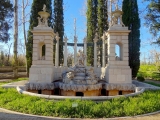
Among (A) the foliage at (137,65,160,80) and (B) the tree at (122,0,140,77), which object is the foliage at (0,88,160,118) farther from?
(A) the foliage at (137,65,160,80)

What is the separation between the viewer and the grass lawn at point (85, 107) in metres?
6.07

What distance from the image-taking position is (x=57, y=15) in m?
21.1

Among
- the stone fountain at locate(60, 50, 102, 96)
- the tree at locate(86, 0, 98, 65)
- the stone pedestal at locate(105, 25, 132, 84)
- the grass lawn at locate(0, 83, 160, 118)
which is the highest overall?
the tree at locate(86, 0, 98, 65)

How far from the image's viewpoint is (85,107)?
635cm

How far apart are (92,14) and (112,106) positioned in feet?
57.6

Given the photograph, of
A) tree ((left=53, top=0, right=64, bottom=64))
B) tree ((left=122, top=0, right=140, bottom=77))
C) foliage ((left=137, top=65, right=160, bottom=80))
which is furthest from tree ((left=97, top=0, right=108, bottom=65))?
foliage ((left=137, top=65, right=160, bottom=80))

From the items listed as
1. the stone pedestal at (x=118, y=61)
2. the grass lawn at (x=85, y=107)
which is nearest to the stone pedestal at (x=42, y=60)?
the grass lawn at (x=85, y=107)

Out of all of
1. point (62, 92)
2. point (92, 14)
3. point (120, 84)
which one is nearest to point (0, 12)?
point (92, 14)

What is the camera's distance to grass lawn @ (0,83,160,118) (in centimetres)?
607

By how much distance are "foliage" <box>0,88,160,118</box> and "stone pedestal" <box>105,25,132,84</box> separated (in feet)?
10.8

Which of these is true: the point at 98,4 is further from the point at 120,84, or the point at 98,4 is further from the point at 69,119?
the point at 69,119

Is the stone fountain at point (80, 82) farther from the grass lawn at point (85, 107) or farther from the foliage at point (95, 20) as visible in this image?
the foliage at point (95, 20)

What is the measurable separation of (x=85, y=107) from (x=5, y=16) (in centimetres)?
1717

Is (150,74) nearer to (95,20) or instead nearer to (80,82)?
(95,20)
